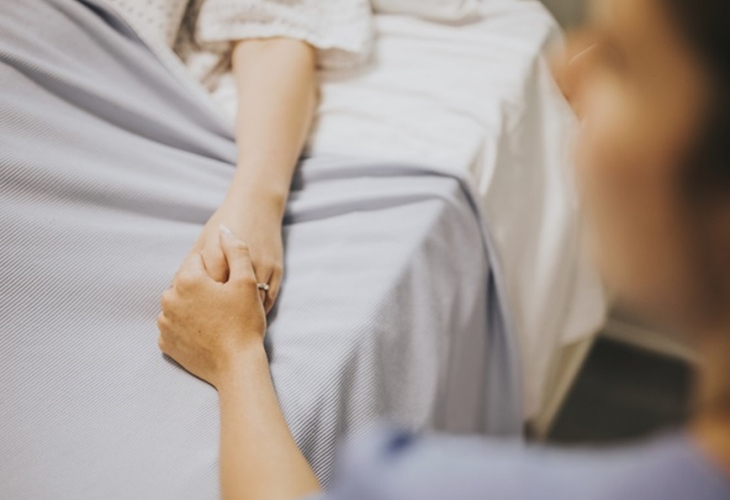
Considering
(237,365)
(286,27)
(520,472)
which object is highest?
(520,472)

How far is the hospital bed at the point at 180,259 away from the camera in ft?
2.07

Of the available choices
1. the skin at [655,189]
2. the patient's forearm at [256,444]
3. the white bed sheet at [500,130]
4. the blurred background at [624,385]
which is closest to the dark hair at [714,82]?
the skin at [655,189]

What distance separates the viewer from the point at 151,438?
0.62m

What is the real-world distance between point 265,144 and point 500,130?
0.32 metres

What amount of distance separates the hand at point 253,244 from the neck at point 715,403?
521 millimetres

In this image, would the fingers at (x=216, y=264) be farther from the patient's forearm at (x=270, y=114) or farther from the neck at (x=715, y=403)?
the neck at (x=715, y=403)

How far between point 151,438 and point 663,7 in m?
0.52

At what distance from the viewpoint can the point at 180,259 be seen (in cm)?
78

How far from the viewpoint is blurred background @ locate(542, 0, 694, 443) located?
1.43 meters

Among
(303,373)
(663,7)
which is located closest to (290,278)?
(303,373)

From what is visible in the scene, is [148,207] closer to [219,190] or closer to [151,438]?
[219,190]

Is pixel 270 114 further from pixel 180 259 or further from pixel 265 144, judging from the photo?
pixel 180 259

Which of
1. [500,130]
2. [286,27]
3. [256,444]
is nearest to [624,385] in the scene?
[500,130]

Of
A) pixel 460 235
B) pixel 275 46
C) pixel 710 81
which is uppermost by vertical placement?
pixel 710 81
